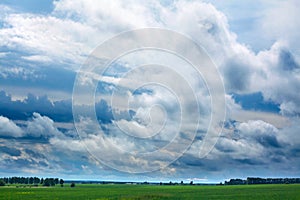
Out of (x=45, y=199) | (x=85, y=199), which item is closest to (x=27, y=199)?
(x=45, y=199)

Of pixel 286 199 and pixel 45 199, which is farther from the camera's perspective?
pixel 45 199

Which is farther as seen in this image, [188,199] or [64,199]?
[64,199]

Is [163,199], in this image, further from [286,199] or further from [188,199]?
[286,199]

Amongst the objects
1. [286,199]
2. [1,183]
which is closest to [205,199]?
[286,199]

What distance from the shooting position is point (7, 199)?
77375 millimetres

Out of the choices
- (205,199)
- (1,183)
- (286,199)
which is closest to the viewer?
(286,199)

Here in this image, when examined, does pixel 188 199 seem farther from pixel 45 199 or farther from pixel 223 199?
pixel 45 199

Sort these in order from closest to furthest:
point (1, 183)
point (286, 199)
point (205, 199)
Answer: point (286, 199) → point (205, 199) → point (1, 183)

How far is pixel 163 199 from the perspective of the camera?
76750 mm

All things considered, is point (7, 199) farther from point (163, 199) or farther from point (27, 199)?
point (163, 199)

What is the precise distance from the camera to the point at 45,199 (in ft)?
264

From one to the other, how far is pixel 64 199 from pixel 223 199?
31.6 m

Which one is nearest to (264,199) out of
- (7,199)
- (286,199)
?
(286,199)

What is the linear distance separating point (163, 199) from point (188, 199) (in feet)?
15.5
